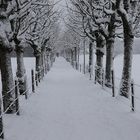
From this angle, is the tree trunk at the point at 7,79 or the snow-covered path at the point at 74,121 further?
the tree trunk at the point at 7,79

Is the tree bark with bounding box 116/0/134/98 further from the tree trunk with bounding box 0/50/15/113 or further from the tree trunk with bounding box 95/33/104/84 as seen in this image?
the tree trunk with bounding box 95/33/104/84

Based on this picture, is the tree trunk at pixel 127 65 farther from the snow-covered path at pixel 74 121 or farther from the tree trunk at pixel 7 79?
the tree trunk at pixel 7 79

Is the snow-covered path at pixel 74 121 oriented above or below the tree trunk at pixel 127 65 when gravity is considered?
below

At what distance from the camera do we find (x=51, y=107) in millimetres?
13594

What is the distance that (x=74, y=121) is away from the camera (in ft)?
35.3

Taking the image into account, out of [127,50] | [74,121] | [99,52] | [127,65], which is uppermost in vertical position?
[127,50]

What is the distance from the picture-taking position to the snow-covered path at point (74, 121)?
905 centimetres

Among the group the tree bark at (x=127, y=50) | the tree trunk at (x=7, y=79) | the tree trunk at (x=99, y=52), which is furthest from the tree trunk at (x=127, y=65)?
the tree trunk at (x=99, y=52)

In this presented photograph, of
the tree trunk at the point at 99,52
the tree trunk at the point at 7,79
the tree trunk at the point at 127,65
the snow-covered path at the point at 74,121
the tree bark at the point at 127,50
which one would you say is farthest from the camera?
the tree trunk at the point at 99,52

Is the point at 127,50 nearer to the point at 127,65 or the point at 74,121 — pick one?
the point at 127,65

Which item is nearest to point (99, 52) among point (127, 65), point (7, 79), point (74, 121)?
point (127, 65)

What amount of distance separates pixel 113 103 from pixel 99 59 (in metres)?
11.3

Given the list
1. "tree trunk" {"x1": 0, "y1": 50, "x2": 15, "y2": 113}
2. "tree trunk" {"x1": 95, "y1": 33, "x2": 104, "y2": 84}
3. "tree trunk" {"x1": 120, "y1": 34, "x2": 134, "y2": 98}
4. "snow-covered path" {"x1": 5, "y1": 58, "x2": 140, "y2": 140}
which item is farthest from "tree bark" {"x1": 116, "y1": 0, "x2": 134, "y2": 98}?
"tree trunk" {"x1": 95, "y1": 33, "x2": 104, "y2": 84}

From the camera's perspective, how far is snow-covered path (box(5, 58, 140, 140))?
905cm
